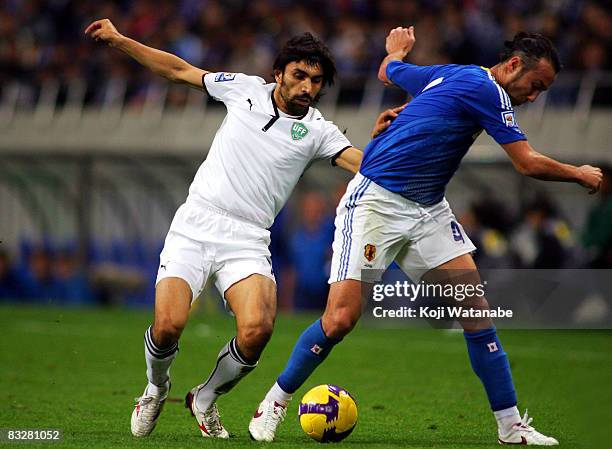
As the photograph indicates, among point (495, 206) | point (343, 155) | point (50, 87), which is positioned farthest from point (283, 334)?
point (50, 87)

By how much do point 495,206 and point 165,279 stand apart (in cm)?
1102

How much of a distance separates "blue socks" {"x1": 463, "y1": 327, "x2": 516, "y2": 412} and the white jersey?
1537 mm

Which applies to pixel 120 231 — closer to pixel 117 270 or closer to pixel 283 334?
pixel 117 270

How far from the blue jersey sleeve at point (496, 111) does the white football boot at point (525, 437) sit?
173 cm

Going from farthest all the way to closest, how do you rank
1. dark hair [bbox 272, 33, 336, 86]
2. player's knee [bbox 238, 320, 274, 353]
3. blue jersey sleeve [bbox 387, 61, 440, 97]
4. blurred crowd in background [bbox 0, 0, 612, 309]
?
blurred crowd in background [bbox 0, 0, 612, 309] → blue jersey sleeve [bbox 387, 61, 440, 97] → dark hair [bbox 272, 33, 336, 86] → player's knee [bbox 238, 320, 274, 353]

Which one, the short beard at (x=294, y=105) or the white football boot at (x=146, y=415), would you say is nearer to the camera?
the white football boot at (x=146, y=415)

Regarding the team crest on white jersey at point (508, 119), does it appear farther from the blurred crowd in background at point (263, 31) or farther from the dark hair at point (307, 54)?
the blurred crowd in background at point (263, 31)

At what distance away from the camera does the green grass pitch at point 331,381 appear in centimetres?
732

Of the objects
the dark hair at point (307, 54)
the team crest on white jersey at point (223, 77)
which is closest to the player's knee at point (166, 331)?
the team crest on white jersey at point (223, 77)

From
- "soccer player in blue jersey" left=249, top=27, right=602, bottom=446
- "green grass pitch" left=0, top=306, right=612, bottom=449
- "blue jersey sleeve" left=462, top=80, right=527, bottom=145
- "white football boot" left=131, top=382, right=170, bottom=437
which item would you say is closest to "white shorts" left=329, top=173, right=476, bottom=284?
"soccer player in blue jersey" left=249, top=27, right=602, bottom=446

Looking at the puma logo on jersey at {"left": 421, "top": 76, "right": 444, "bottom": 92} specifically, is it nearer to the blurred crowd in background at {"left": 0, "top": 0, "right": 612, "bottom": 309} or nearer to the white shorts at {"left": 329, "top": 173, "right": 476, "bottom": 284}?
the white shorts at {"left": 329, "top": 173, "right": 476, "bottom": 284}

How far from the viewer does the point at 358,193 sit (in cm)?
748

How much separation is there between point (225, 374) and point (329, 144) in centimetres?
164

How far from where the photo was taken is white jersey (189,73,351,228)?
7586 mm
